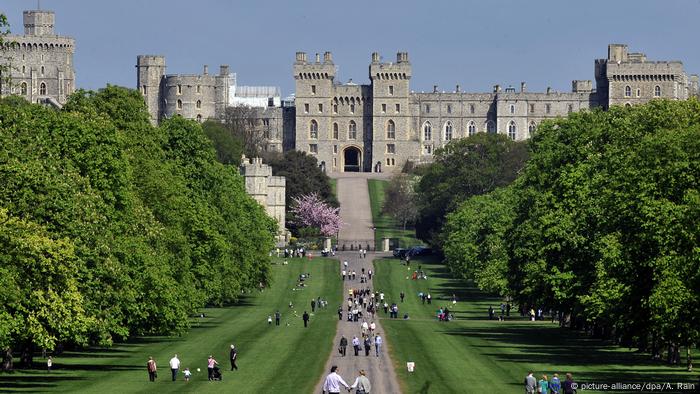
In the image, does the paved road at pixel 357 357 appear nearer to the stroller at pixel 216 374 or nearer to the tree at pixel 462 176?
the stroller at pixel 216 374

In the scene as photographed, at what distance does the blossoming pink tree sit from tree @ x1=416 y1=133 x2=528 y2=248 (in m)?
8.56

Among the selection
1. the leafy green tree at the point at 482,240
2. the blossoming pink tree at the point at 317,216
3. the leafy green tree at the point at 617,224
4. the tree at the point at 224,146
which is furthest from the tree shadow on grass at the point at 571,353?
the tree at the point at 224,146

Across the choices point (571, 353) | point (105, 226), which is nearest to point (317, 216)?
point (571, 353)

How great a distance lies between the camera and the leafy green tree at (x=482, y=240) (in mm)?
101938

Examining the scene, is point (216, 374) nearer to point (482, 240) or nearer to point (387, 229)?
point (482, 240)

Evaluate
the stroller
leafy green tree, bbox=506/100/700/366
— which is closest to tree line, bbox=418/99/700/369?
leafy green tree, bbox=506/100/700/366

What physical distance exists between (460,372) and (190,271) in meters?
24.7

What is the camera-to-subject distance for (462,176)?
16712 cm

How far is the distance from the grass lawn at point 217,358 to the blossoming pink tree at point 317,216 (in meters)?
71.4

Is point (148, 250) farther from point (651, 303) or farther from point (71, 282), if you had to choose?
point (651, 303)

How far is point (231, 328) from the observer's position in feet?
280

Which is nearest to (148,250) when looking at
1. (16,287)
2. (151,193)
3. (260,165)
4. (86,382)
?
(151,193)

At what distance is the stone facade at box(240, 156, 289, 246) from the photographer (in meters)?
167

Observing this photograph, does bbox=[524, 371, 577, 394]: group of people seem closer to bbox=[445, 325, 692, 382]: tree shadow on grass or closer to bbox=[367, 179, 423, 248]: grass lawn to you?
bbox=[445, 325, 692, 382]: tree shadow on grass
